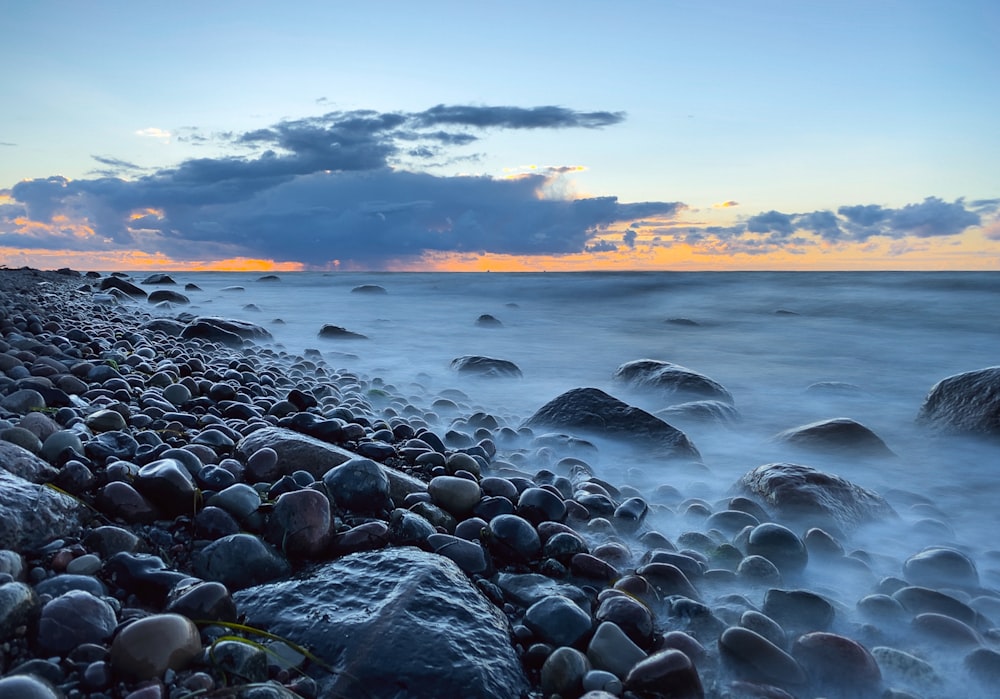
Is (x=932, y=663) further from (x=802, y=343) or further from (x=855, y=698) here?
(x=802, y=343)

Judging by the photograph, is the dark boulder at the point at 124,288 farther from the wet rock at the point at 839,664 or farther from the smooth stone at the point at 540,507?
the wet rock at the point at 839,664

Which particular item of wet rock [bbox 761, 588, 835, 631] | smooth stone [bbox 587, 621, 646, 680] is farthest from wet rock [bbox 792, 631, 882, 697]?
smooth stone [bbox 587, 621, 646, 680]

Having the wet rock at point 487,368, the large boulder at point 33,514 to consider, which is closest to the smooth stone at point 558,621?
the large boulder at point 33,514

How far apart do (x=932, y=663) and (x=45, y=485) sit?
117 inches

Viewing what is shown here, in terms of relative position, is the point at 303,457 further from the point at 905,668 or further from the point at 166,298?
the point at 166,298

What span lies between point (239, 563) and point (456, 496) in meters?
0.95

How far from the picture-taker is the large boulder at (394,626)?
1574mm

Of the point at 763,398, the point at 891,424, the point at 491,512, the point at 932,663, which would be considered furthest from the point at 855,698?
the point at 763,398

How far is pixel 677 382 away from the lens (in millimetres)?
6469

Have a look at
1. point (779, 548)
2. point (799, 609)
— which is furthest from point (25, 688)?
point (779, 548)

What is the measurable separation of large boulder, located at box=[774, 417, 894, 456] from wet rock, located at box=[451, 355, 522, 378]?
3.32 meters

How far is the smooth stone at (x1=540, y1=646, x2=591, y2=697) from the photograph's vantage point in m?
1.73

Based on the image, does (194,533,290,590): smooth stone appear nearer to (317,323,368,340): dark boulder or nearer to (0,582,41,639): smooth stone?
(0,582,41,639): smooth stone

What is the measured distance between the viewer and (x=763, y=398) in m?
7.05
